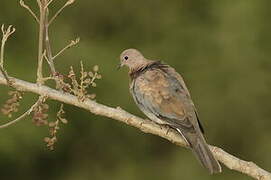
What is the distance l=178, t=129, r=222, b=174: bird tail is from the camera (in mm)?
4570

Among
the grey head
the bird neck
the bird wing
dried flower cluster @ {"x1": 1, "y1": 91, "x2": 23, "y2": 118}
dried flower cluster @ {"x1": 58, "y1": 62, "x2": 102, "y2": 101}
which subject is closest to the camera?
dried flower cluster @ {"x1": 1, "y1": 91, "x2": 23, "y2": 118}

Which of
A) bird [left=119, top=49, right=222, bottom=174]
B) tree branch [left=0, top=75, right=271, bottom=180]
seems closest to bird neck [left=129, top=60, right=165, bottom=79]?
bird [left=119, top=49, right=222, bottom=174]

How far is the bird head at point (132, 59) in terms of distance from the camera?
586cm

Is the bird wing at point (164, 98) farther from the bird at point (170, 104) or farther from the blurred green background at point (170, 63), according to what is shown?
the blurred green background at point (170, 63)

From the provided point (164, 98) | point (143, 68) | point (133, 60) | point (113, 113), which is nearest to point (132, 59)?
point (133, 60)

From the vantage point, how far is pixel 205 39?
9.74m

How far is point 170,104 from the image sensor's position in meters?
4.96

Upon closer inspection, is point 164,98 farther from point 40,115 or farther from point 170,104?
point 40,115

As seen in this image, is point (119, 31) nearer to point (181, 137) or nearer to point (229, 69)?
point (229, 69)

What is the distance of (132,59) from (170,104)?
1081 millimetres

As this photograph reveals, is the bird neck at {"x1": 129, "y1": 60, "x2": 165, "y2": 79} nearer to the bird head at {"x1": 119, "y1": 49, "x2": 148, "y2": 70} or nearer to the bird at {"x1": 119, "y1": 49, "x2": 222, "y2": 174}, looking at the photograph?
the bird at {"x1": 119, "y1": 49, "x2": 222, "y2": 174}

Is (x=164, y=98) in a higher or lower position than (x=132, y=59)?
lower

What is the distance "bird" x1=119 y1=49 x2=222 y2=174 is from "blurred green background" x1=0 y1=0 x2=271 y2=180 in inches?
147

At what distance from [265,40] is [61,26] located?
2402 mm
